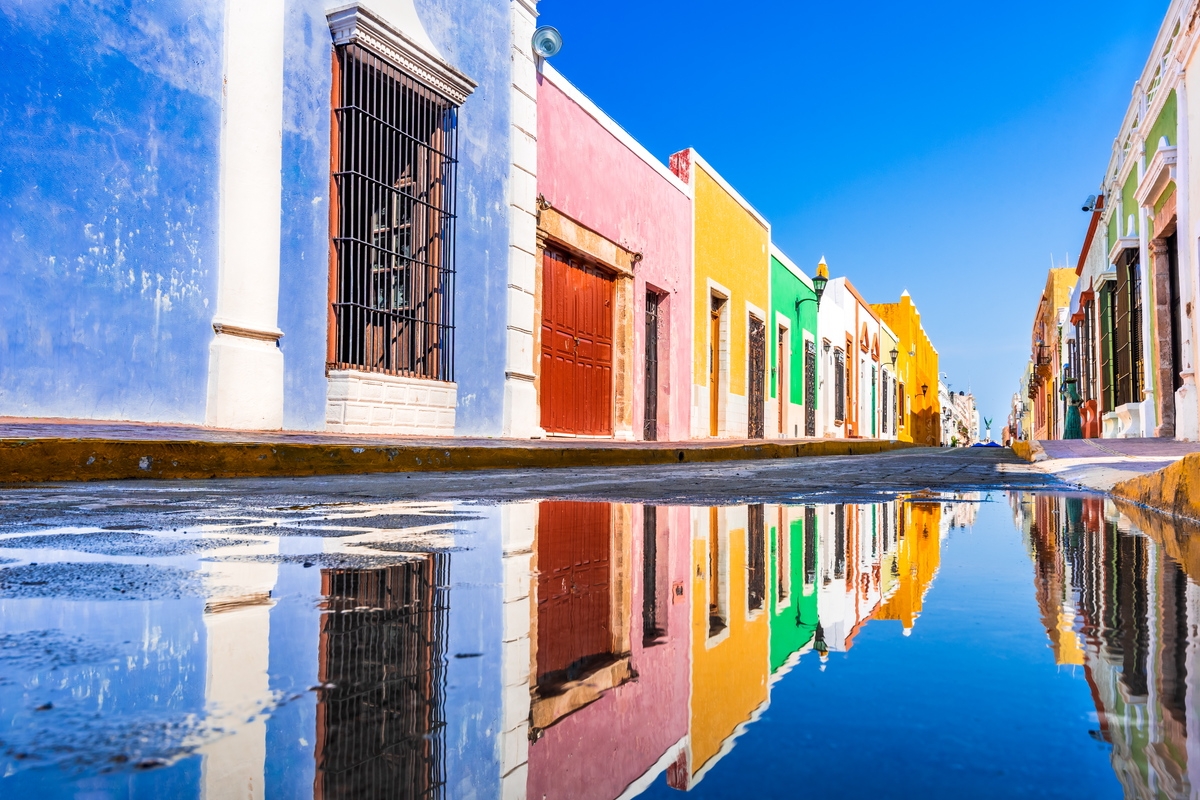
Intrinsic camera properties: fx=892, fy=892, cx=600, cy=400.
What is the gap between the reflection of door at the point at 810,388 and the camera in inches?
931

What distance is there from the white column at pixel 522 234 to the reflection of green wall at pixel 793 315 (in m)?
10.7

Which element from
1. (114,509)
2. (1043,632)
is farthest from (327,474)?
(1043,632)

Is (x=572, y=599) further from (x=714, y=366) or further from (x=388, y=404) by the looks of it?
(x=714, y=366)

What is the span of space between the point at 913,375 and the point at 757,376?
2991 centimetres

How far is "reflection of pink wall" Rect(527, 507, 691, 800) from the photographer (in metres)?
0.63

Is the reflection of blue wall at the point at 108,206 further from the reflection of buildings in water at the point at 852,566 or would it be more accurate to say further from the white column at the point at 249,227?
the reflection of buildings in water at the point at 852,566

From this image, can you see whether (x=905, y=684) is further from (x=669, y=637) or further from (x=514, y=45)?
(x=514, y=45)

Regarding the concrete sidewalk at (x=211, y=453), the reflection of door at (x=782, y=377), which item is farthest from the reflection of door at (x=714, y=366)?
the concrete sidewalk at (x=211, y=453)

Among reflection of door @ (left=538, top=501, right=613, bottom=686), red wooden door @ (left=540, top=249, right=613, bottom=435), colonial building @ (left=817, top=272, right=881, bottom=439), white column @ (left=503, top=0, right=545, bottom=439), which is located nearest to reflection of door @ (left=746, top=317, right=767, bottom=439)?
colonial building @ (left=817, top=272, right=881, bottom=439)

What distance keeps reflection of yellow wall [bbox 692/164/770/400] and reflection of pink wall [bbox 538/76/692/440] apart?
2.04 feet

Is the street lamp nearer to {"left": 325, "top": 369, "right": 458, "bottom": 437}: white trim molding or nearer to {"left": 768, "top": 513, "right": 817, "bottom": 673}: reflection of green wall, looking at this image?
{"left": 325, "top": 369, "right": 458, "bottom": 437}: white trim molding

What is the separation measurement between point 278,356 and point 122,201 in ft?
5.11

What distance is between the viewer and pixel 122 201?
5.86m

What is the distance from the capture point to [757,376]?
19562mm
